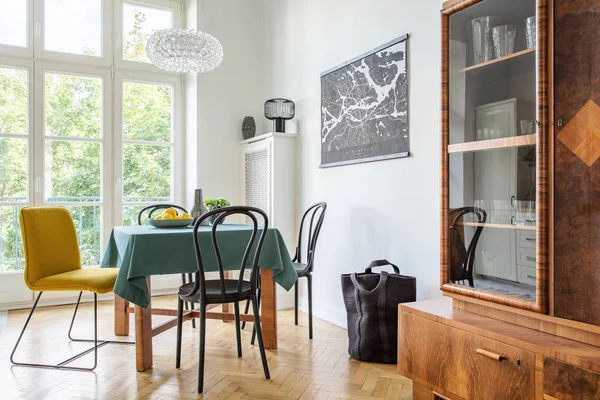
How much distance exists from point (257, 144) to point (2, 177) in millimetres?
2270

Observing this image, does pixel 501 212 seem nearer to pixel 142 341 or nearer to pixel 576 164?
pixel 576 164

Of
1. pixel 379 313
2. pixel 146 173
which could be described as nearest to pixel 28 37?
pixel 146 173

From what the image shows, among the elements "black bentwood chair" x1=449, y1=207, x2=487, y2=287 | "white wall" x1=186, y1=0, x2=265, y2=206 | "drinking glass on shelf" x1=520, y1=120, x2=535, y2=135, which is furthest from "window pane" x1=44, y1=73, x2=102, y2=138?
"drinking glass on shelf" x1=520, y1=120, x2=535, y2=135

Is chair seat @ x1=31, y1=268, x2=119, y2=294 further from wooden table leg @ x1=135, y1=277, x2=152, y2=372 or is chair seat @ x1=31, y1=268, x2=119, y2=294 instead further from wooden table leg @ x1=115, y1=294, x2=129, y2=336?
wooden table leg @ x1=115, y1=294, x2=129, y2=336

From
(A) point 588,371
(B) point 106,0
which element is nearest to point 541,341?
(A) point 588,371

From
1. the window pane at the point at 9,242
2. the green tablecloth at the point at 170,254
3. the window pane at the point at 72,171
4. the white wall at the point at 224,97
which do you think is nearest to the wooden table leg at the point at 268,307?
the green tablecloth at the point at 170,254

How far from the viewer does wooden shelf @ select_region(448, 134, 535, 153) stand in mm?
1818

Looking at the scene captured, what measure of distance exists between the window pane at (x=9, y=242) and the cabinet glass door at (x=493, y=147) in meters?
3.82

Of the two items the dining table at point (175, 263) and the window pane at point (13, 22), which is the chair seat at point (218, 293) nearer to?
the dining table at point (175, 263)

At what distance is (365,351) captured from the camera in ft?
9.11

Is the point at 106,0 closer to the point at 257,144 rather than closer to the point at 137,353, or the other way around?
the point at 257,144

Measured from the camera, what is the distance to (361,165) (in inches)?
135

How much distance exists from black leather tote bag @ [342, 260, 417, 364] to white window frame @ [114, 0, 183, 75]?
131 inches

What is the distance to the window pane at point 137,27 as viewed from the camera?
15.6ft
